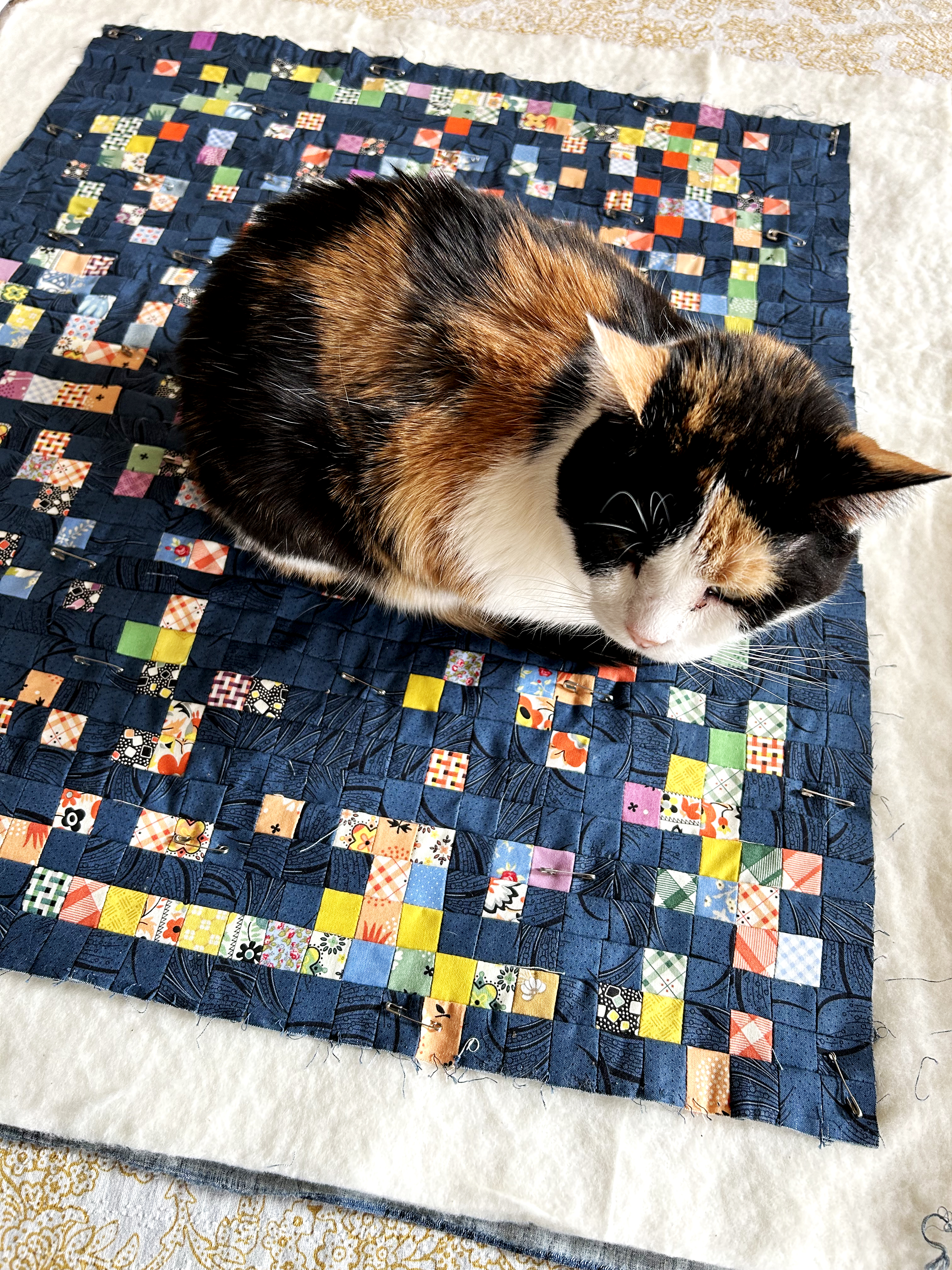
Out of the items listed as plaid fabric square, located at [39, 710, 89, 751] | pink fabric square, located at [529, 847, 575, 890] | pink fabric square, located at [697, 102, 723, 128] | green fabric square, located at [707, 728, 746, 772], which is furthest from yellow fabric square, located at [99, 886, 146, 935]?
pink fabric square, located at [697, 102, 723, 128]

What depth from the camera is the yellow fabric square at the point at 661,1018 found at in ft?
2.58

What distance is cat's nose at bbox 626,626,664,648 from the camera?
670 millimetres

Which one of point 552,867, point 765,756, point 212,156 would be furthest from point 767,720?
point 212,156

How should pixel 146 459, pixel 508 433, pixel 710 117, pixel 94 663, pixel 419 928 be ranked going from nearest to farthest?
pixel 508 433 < pixel 419 928 < pixel 94 663 < pixel 146 459 < pixel 710 117

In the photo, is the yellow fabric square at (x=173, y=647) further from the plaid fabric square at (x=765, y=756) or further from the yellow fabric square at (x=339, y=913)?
the plaid fabric square at (x=765, y=756)

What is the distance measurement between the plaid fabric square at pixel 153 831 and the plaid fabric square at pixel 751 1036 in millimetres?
571

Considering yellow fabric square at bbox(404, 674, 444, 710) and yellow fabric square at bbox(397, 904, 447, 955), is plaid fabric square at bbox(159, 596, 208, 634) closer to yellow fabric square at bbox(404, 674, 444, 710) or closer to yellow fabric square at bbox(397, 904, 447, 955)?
yellow fabric square at bbox(404, 674, 444, 710)

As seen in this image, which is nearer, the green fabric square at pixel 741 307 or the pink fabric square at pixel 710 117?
the green fabric square at pixel 741 307

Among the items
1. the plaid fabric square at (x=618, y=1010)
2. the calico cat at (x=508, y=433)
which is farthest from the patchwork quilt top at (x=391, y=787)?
the calico cat at (x=508, y=433)

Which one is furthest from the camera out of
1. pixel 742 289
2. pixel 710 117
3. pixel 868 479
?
pixel 710 117

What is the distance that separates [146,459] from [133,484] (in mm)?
36

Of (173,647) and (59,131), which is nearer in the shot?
(173,647)

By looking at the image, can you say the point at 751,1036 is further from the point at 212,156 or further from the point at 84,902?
the point at 212,156

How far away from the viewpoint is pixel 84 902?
83 cm
